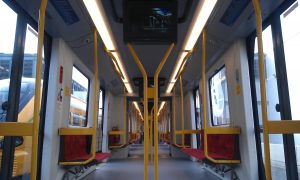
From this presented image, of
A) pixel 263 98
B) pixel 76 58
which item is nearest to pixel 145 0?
pixel 263 98

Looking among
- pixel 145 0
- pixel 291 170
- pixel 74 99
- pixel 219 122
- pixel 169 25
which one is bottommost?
pixel 291 170

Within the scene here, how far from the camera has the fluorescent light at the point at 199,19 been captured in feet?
9.22

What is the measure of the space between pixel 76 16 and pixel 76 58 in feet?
5.19

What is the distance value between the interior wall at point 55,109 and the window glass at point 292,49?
314 centimetres

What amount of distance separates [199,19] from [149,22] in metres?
1.00

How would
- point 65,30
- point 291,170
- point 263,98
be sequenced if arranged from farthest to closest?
point 65,30 < point 291,170 < point 263,98

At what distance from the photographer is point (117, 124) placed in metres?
8.57

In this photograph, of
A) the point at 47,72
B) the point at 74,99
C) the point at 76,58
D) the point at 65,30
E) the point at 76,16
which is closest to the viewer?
the point at 76,16

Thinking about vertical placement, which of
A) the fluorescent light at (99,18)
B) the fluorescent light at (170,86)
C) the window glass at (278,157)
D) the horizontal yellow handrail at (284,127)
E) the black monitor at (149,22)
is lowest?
the window glass at (278,157)

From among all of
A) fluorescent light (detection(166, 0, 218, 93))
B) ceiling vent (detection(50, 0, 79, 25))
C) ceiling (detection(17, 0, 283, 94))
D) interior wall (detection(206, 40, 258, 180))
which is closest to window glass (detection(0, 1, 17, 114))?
ceiling (detection(17, 0, 283, 94))

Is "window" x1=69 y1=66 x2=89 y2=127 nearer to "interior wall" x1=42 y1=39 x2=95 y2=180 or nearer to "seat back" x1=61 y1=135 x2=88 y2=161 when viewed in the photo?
"seat back" x1=61 y1=135 x2=88 y2=161

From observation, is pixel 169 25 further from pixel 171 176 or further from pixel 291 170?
pixel 171 176

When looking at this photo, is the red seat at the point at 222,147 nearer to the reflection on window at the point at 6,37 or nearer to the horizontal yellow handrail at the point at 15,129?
the horizontal yellow handrail at the point at 15,129

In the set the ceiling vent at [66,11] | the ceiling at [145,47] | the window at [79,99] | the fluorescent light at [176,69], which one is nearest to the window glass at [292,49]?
the ceiling at [145,47]
